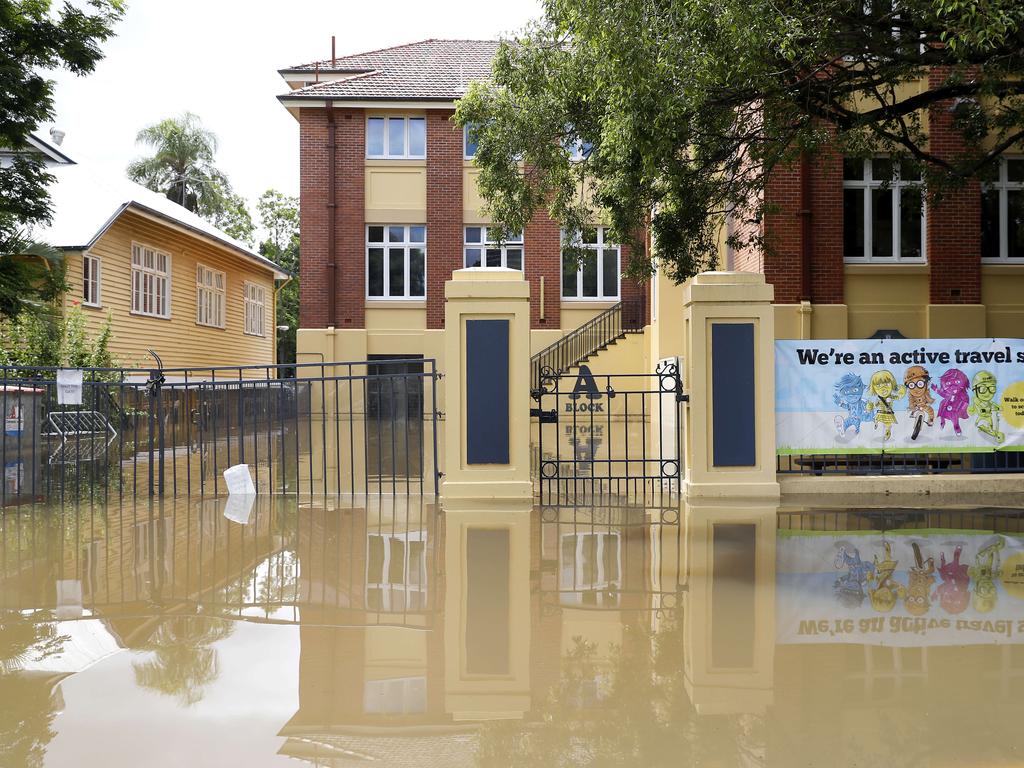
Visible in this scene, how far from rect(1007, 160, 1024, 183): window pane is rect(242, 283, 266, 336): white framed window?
27526mm

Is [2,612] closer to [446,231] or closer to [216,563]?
[216,563]

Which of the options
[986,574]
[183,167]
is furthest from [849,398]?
[183,167]

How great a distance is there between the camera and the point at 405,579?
7.30 m

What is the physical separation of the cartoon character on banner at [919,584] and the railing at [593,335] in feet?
66.9

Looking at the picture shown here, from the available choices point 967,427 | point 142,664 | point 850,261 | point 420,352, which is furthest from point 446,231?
point 142,664

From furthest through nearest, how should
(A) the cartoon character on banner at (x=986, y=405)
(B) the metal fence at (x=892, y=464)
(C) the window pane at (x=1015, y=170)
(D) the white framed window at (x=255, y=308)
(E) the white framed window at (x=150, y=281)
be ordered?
(D) the white framed window at (x=255, y=308), (E) the white framed window at (x=150, y=281), (C) the window pane at (x=1015, y=170), (B) the metal fence at (x=892, y=464), (A) the cartoon character on banner at (x=986, y=405)

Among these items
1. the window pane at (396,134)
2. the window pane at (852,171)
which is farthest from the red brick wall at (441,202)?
the window pane at (852,171)

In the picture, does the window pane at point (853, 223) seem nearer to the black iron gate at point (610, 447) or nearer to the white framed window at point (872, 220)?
the white framed window at point (872, 220)

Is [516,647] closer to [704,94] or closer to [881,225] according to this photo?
[704,94]

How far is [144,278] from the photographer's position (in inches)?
1127

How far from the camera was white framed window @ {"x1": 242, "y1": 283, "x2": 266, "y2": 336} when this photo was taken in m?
38.5

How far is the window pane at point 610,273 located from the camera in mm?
30062

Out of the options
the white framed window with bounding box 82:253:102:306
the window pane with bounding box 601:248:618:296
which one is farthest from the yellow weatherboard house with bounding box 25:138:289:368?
the window pane with bounding box 601:248:618:296

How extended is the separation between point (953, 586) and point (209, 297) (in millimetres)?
30534
